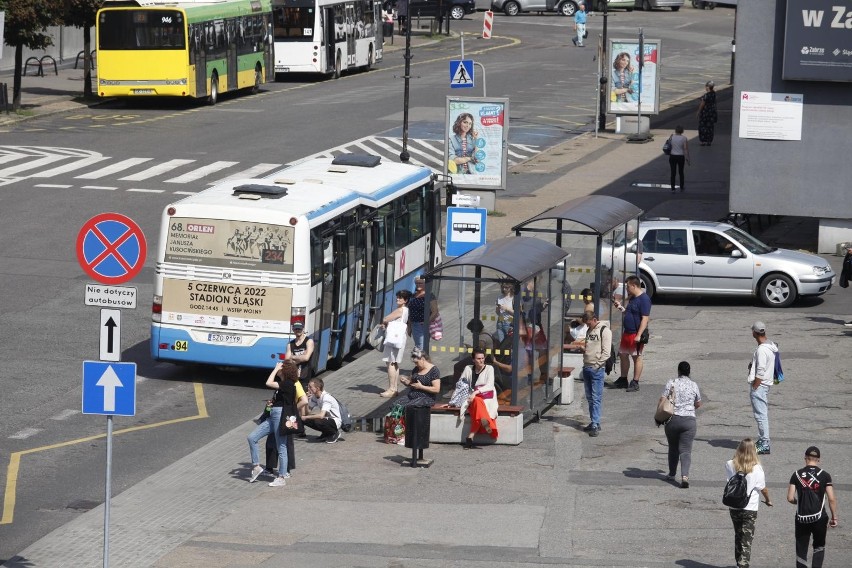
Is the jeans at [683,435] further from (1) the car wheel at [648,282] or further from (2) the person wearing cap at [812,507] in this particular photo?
(1) the car wheel at [648,282]

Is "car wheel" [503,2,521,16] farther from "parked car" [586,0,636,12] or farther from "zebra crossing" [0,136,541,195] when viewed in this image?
"zebra crossing" [0,136,541,195]

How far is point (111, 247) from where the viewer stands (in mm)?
13445

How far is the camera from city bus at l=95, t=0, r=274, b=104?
4716 centimetres

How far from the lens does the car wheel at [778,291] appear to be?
88.9 feet

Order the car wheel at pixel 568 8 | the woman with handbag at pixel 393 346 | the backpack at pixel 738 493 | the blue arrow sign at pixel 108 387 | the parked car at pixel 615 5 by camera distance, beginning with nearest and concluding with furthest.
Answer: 1. the blue arrow sign at pixel 108 387
2. the backpack at pixel 738 493
3. the woman with handbag at pixel 393 346
4. the parked car at pixel 615 5
5. the car wheel at pixel 568 8

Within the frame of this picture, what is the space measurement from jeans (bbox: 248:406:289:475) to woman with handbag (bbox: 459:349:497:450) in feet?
8.81

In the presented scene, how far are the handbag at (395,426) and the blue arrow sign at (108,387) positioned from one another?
5707 mm

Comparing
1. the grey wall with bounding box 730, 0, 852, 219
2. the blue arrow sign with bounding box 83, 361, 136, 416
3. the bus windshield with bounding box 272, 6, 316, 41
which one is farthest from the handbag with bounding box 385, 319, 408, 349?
the bus windshield with bounding box 272, 6, 316, 41

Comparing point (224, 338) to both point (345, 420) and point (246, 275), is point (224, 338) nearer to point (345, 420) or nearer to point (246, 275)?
point (246, 275)

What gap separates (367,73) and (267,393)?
4391 cm

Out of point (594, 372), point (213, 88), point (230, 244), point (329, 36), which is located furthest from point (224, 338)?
point (329, 36)

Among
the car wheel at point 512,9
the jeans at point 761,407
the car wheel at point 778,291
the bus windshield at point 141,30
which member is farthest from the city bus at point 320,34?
the jeans at point 761,407

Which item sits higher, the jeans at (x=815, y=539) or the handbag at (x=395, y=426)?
the jeans at (x=815, y=539)

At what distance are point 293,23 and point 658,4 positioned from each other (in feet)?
142
